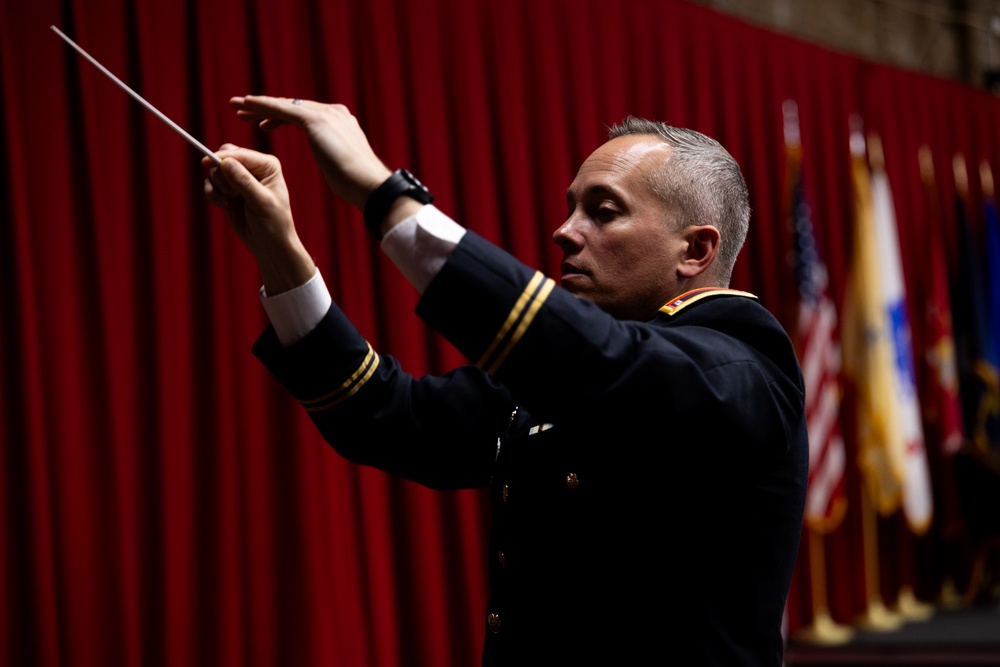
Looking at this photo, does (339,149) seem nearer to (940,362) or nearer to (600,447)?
(600,447)

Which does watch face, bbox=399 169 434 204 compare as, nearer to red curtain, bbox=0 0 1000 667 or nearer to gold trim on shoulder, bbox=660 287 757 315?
gold trim on shoulder, bbox=660 287 757 315

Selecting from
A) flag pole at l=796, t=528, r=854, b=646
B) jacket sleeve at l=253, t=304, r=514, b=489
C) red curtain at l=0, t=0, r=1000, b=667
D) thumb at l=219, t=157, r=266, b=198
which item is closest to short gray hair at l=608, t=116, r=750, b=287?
jacket sleeve at l=253, t=304, r=514, b=489

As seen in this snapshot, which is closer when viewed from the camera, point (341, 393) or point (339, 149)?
point (339, 149)

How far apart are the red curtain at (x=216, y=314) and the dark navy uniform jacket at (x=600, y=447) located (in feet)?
4.12

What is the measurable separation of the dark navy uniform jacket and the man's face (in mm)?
80

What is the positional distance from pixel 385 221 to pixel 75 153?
5.85 feet

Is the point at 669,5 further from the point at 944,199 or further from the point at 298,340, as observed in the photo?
the point at 298,340

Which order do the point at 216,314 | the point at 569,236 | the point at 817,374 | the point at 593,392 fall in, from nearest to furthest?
the point at 593,392 → the point at 569,236 → the point at 216,314 → the point at 817,374

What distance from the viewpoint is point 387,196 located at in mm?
1098

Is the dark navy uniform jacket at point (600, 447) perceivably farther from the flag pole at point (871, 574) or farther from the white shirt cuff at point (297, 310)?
the flag pole at point (871, 574)

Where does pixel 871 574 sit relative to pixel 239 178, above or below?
below

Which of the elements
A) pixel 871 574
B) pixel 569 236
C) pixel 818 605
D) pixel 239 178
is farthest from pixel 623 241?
pixel 871 574

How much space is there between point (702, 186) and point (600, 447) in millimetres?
491

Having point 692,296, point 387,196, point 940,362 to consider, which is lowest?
→ point 940,362
